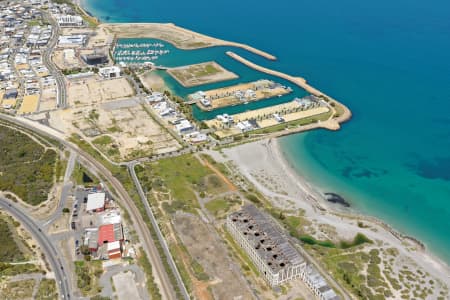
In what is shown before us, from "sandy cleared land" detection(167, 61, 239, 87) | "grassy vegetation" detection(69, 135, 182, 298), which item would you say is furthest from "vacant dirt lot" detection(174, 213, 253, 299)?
"sandy cleared land" detection(167, 61, 239, 87)

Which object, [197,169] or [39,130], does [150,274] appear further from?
[39,130]

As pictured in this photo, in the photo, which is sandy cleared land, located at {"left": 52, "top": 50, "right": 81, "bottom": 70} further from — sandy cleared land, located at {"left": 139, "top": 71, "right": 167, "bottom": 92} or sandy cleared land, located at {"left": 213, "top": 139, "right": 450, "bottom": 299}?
sandy cleared land, located at {"left": 213, "top": 139, "right": 450, "bottom": 299}

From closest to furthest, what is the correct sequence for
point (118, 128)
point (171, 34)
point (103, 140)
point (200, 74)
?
point (103, 140) → point (118, 128) → point (200, 74) → point (171, 34)

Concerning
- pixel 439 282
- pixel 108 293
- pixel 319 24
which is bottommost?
pixel 108 293

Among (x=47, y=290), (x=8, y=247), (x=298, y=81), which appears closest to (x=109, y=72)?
(x=298, y=81)

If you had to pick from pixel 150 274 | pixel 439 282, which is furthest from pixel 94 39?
pixel 439 282

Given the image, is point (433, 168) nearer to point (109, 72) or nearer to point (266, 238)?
point (266, 238)

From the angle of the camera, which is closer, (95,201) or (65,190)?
(95,201)
